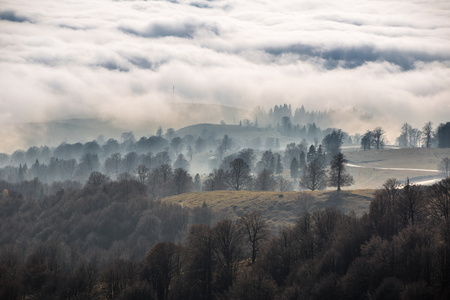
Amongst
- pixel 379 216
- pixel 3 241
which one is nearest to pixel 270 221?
pixel 379 216

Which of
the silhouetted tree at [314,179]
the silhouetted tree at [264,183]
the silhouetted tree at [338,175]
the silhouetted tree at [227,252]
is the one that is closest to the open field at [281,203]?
the silhouetted tree at [338,175]

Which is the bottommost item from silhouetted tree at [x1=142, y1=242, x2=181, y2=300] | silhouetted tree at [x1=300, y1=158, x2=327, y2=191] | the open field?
silhouetted tree at [x1=142, y1=242, x2=181, y2=300]

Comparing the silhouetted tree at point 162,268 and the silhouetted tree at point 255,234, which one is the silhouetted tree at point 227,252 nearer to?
the silhouetted tree at point 255,234

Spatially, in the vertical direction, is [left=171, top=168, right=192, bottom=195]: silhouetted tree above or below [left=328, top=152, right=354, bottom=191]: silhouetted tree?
below

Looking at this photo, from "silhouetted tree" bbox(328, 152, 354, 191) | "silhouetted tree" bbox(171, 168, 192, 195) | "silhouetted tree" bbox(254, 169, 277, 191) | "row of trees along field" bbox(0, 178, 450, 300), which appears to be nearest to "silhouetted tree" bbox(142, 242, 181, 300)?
"row of trees along field" bbox(0, 178, 450, 300)

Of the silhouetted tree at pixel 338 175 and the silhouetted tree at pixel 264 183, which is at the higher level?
the silhouetted tree at pixel 338 175

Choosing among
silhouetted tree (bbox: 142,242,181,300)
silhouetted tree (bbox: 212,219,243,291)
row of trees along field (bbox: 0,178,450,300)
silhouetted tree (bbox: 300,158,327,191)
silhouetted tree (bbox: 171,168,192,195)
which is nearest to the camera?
row of trees along field (bbox: 0,178,450,300)

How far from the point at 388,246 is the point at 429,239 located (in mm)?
6955

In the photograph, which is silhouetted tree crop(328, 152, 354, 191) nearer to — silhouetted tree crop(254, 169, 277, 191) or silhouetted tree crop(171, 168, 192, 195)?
silhouetted tree crop(254, 169, 277, 191)

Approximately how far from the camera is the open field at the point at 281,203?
132663mm

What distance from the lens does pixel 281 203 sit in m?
144

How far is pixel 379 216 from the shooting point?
297ft

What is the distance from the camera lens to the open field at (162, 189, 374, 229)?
132663 millimetres

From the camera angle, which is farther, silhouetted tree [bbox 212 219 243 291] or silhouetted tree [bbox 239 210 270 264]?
silhouetted tree [bbox 239 210 270 264]
